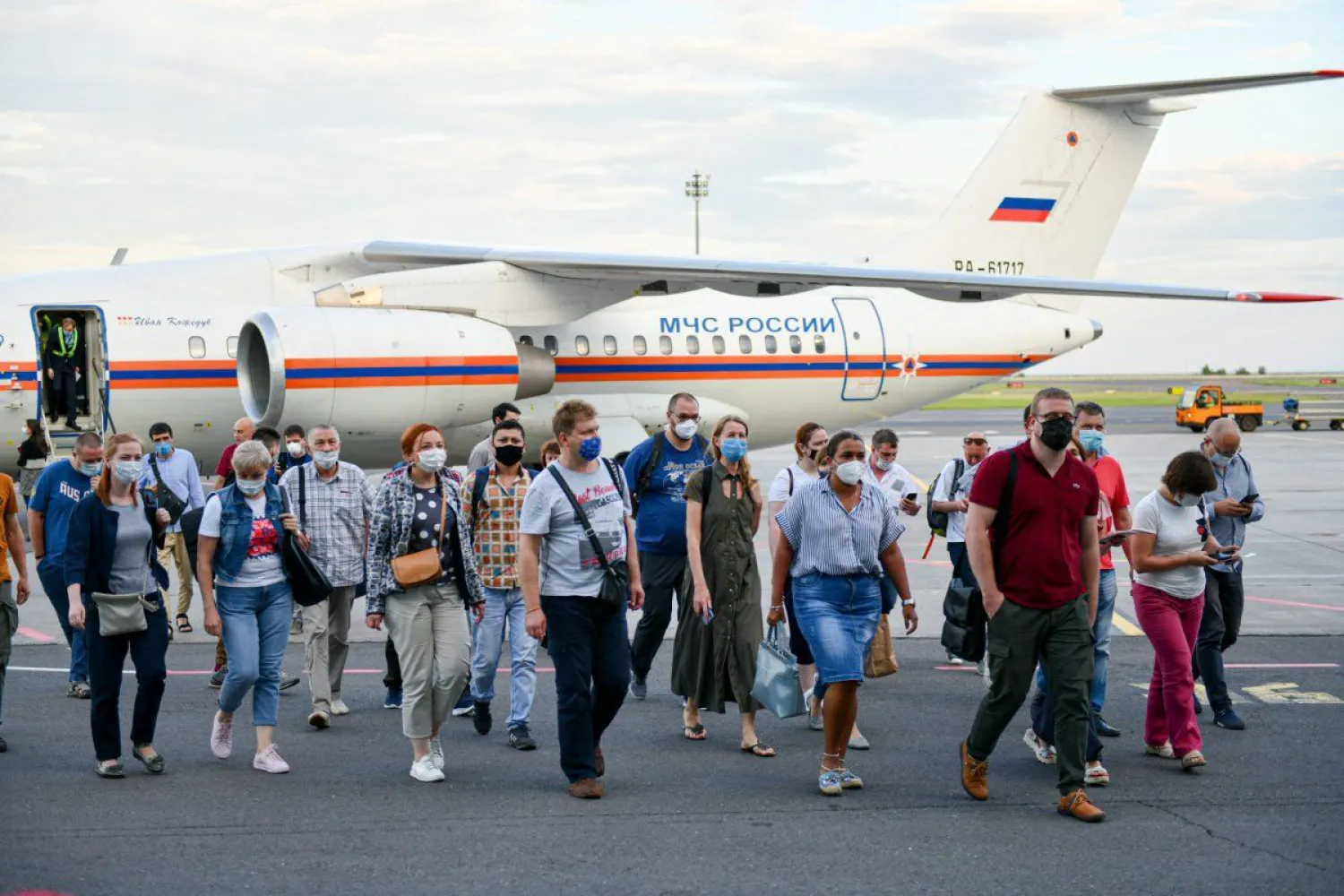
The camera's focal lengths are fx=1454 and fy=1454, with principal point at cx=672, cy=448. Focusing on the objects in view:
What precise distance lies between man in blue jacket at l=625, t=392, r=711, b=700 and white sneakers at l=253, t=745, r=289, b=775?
7.59ft

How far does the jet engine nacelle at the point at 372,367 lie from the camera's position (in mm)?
15859

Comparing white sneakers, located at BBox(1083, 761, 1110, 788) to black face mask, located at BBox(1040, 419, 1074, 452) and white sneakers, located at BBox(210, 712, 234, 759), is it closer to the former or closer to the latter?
black face mask, located at BBox(1040, 419, 1074, 452)

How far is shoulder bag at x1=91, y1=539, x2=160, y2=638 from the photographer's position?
7.08m

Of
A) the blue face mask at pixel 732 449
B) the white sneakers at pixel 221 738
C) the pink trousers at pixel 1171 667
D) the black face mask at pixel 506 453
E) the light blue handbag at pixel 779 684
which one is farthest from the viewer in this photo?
the black face mask at pixel 506 453

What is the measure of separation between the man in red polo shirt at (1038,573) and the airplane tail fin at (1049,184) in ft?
50.9

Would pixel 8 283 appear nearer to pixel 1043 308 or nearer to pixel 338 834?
pixel 338 834

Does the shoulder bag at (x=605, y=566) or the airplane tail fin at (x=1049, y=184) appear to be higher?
the airplane tail fin at (x=1049, y=184)

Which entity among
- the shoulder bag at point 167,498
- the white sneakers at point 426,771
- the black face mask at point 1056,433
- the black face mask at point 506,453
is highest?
the black face mask at point 1056,433

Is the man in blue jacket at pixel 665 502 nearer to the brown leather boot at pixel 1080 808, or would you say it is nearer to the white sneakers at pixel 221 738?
the white sneakers at pixel 221 738

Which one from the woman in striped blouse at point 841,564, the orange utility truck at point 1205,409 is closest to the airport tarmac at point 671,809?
the woman in striped blouse at point 841,564

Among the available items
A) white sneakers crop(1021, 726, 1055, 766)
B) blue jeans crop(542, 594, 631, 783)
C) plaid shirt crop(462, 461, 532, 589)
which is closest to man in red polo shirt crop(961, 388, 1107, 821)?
white sneakers crop(1021, 726, 1055, 766)

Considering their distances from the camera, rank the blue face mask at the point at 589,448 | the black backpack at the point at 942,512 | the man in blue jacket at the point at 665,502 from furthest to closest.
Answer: the black backpack at the point at 942,512 < the man in blue jacket at the point at 665,502 < the blue face mask at the point at 589,448

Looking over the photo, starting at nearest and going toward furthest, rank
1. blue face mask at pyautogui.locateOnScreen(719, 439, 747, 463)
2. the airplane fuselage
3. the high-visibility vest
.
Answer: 1. blue face mask at pyautogui.locateOnScreen(719, 439, 747, 463)
2. the airplane fuselage
3. the high-visibility vest

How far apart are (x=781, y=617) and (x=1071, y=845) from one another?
209cm
